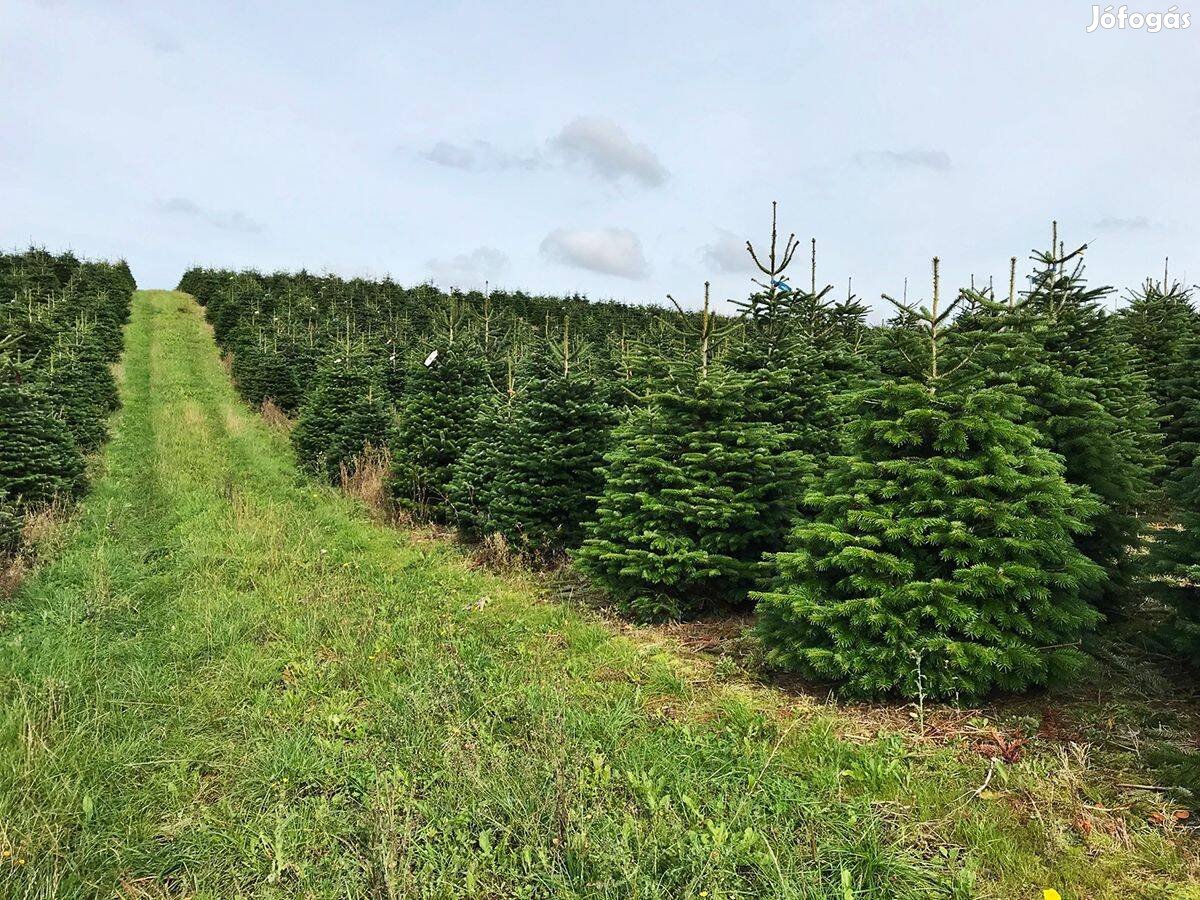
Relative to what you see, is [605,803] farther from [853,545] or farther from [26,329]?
[26,329]

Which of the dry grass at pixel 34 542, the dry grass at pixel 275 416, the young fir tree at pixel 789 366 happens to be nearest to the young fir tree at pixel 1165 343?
the young fir tree at pixel 789 366

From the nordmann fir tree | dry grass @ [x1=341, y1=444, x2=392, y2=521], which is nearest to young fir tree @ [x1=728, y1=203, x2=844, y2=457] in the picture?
the nordmann fir tree

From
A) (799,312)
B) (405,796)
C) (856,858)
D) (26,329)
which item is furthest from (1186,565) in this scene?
(26,329)

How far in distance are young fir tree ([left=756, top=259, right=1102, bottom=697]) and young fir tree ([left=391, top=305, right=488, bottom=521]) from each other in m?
7.07

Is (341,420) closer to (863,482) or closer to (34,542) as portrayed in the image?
(34,542)

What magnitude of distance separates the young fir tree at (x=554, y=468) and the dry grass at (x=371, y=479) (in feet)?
12.0

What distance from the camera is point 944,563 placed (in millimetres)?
4406

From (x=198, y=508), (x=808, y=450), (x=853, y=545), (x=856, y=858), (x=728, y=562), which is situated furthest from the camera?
(x=198, y=508)

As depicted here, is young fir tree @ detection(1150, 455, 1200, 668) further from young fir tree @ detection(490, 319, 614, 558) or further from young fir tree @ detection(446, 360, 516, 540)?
young fir tree @ detection(446, 360, 516, 540)

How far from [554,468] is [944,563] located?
15.6 feet

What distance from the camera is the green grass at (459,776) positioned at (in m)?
2.85

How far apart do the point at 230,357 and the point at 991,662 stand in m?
32.9

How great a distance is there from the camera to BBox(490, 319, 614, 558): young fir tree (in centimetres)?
809

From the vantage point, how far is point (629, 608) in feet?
21.0
